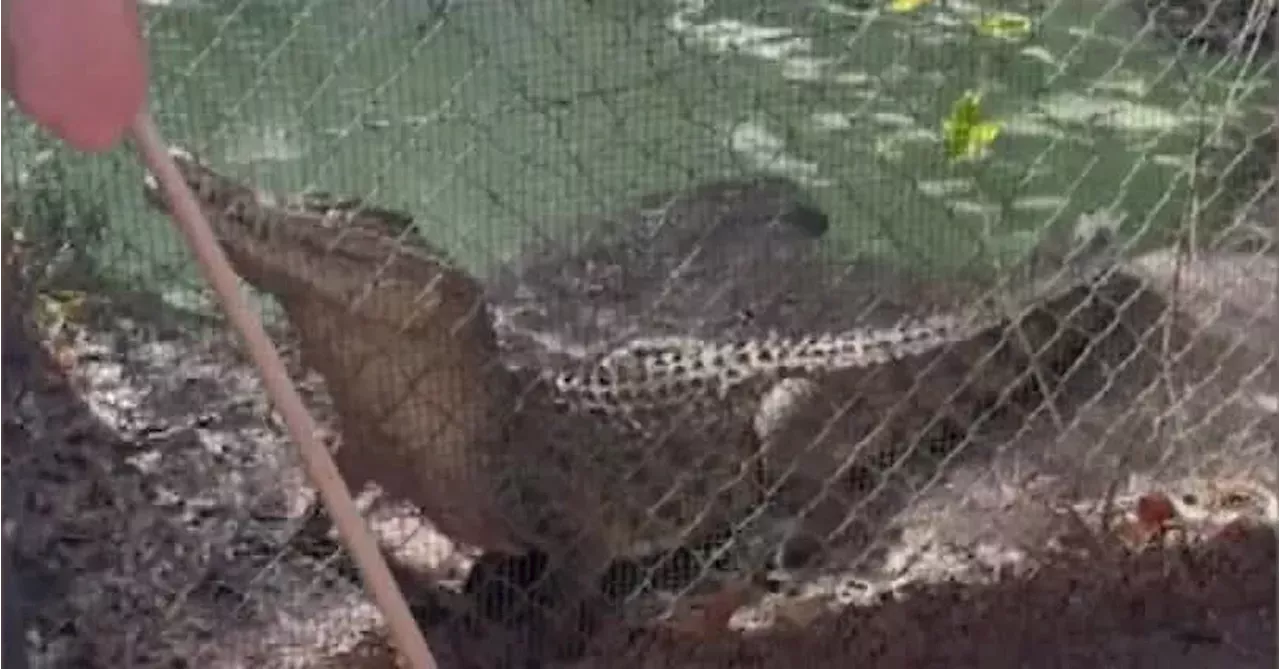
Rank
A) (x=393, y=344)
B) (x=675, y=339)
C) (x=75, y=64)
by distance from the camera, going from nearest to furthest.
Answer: (x=75, y=64) → (x=393, y=344) → (x=675, y=339)

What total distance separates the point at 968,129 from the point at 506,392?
509 millimetres

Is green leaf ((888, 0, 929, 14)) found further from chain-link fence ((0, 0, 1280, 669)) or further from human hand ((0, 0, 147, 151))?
human hand ((0, 0, 147, 151))

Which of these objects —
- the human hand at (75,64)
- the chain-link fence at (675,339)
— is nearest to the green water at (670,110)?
the chain-link fence at (675,339)

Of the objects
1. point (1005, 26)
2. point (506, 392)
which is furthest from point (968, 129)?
point (506, 392)

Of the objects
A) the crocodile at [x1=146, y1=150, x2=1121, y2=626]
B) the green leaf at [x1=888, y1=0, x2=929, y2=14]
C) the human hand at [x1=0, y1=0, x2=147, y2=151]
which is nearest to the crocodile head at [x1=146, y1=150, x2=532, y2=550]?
the crocodile at [x1=146, y1=150, x2=1121, y2=626]

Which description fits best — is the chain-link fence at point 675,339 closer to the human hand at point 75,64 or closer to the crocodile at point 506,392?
the crocodile at point 506,392

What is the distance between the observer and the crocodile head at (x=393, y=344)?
1.82 meters

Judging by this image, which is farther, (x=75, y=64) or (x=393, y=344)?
(x=393, y=344)

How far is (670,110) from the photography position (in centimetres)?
192

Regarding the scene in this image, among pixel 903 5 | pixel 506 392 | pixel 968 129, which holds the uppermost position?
pixel 903 5

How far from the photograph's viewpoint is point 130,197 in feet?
5.65

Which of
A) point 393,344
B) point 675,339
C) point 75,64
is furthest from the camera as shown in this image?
point 675,339

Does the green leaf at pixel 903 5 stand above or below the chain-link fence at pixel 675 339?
above

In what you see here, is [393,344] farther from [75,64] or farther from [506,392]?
[75,64]
